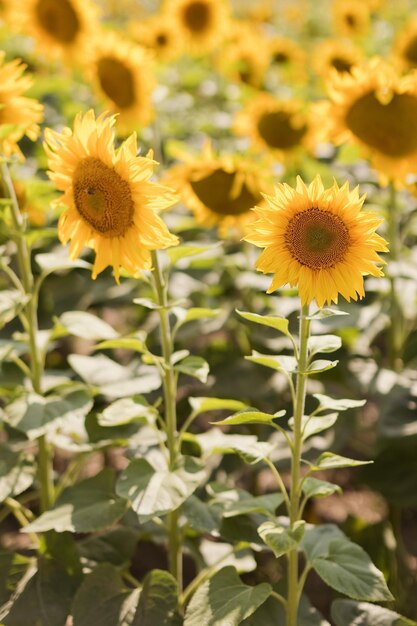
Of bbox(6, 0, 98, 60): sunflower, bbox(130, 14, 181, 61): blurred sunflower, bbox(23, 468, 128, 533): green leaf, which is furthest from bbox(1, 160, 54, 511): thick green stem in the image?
bbox(130, 14, 181, 61): blurred sunflower

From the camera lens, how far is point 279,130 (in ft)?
8.91

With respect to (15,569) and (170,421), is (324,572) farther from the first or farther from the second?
(15,569)

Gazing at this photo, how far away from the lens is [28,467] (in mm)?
1681

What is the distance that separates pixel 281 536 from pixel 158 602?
1.13 ft

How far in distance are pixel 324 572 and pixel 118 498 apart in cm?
46

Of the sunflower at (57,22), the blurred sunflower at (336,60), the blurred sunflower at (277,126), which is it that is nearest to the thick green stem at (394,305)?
the blurred sunflower at (277,126)

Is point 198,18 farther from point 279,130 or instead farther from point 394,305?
point 394,305

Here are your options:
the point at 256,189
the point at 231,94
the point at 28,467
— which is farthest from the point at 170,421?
the point at 231,94

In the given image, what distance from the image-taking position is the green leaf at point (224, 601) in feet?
4.33

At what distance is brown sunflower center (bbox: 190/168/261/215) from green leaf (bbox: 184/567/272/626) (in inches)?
42.9

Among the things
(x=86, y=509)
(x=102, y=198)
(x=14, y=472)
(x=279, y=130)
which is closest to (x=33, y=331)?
(x=14, y=472)

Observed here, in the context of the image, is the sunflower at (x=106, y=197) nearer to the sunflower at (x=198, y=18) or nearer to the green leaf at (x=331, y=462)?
the green leaf at (x=331, y=462)

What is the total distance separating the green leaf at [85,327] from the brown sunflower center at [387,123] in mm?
840

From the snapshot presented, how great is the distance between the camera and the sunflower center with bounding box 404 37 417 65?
3057mm
